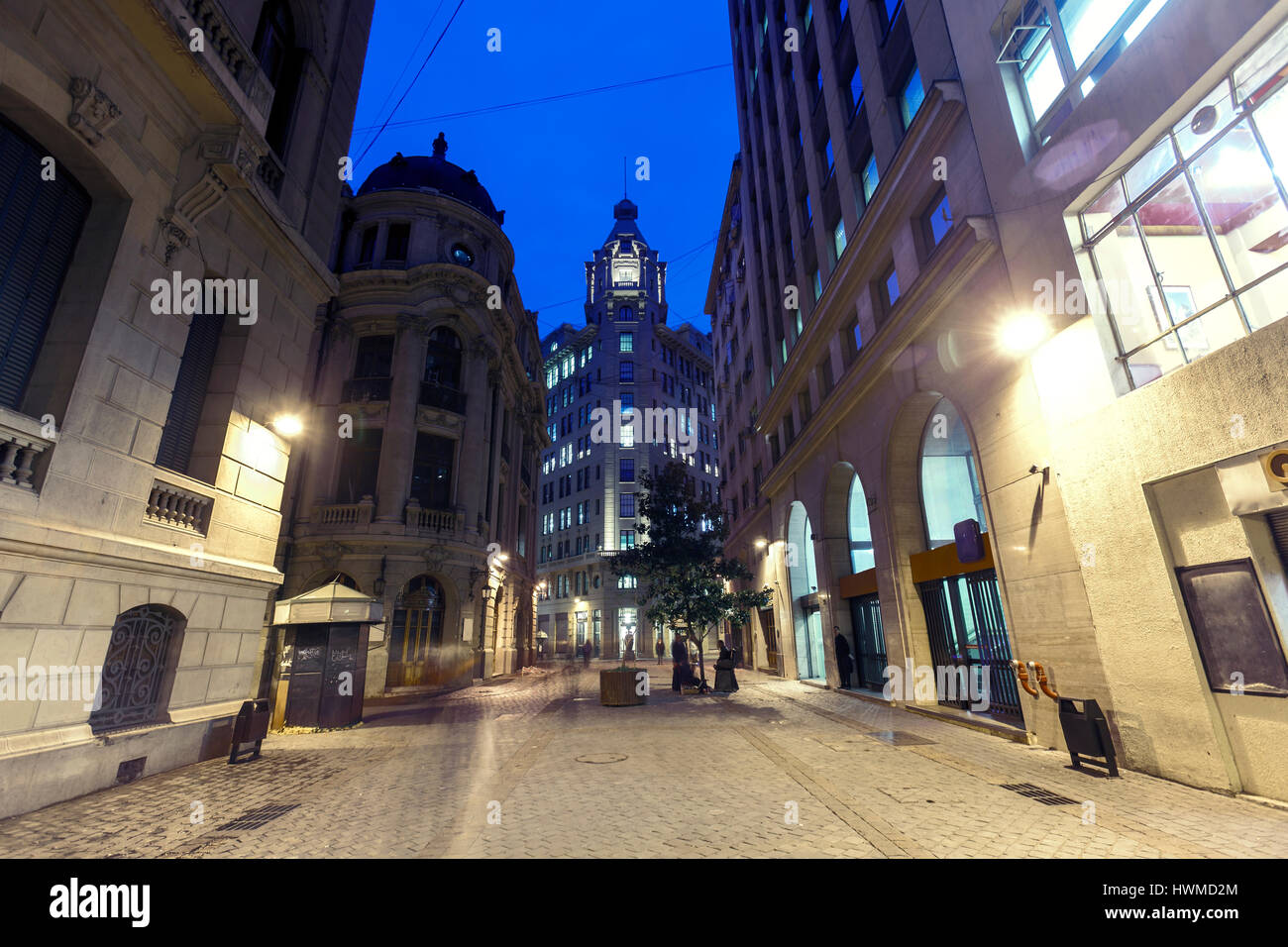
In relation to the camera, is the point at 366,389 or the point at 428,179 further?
the point at 428,179

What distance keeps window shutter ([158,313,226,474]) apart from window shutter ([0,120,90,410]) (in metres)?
1.97

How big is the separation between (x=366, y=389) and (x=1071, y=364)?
2561cm

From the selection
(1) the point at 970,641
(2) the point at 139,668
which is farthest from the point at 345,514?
(1) the point at 970,641

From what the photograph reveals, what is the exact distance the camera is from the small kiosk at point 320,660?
12.8 m

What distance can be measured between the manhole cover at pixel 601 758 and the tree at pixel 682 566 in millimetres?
9845

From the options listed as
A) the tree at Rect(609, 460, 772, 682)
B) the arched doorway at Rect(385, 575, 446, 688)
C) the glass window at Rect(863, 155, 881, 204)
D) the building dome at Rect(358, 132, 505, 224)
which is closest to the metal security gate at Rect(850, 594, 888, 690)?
the tree at Rect(609, 460, 772, 682)

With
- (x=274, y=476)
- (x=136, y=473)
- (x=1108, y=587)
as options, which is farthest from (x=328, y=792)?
(x=1108, y=587)

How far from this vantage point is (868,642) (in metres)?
18.1

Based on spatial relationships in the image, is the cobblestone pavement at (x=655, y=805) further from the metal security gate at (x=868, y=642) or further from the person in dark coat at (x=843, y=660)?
the person in dark coat at (x=843, y=660)

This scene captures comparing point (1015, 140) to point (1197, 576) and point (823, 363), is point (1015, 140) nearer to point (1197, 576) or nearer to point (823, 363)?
point (1197, 576)

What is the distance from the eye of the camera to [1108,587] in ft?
26.9

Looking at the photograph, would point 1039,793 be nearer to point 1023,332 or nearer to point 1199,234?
point 1023,332
